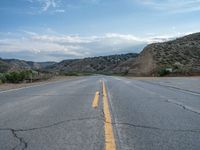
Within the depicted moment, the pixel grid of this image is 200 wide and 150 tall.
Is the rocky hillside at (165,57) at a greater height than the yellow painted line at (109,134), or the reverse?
the rocky hillside at (165,57)

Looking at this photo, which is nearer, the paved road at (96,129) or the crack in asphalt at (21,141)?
the crack in asphalt at (21,141)

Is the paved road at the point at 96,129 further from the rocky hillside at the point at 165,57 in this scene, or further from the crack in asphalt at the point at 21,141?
the rocky hillside at the point at 165,57

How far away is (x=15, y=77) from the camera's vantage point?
146 ft

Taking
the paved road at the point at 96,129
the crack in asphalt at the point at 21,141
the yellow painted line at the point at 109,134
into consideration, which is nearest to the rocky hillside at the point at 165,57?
the paved road at the point at 96,129

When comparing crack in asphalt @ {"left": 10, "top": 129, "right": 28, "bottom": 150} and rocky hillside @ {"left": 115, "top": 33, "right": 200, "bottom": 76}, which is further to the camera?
rocky hillside @ {"left": 115, "top": 33, "right": 200, "bottom": 76}

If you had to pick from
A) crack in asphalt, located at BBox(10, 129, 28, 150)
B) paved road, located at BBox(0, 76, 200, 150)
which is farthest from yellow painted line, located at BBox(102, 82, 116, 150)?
crack in asphalt, located at BBox(10, 129, 28, 150)

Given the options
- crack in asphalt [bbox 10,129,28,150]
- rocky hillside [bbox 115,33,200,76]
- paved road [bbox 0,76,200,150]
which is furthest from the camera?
rocky hillside [bbox 115,33,200,76]

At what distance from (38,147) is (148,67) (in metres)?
86.3

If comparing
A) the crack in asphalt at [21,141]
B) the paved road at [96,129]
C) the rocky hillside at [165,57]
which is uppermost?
the rocky hillside at [165,57]

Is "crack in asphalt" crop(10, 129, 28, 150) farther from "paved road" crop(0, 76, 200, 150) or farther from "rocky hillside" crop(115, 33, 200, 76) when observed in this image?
"rocky hillside" crop(115, 33, 200, 76)

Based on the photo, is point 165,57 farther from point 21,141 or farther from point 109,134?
point 21,141

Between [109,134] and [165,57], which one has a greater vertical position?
[165,57]

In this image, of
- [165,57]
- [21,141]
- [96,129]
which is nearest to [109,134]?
[96,129]

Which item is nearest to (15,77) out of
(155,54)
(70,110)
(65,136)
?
(70,110)
